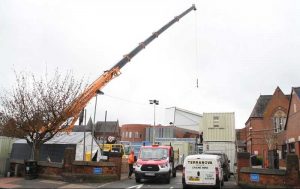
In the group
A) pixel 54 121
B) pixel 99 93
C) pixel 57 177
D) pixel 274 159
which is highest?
pixel 99 93

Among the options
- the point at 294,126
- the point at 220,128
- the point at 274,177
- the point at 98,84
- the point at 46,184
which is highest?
the point at 98,84

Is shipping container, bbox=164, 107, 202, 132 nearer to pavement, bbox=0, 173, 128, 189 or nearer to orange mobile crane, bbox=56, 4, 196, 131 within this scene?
orange mobile crane, bbox=56, 4, 196, 131

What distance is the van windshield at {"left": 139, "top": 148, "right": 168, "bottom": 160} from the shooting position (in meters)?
21.3

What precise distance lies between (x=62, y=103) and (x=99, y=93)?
3778 mm

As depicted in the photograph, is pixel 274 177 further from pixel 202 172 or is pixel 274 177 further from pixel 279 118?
pixel 279 118

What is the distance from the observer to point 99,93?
87.2ft

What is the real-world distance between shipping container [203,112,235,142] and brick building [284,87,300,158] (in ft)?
18.0

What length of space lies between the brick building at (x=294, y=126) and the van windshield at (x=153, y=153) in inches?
547

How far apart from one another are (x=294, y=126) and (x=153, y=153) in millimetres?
16608

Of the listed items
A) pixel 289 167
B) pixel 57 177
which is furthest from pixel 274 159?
pixel 57 177

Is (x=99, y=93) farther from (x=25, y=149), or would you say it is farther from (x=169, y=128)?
(x=169, y=128)

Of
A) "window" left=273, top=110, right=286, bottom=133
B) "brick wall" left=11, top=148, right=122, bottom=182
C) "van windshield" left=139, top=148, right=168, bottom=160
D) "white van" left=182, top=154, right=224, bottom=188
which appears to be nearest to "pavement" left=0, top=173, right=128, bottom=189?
"brick wall" left=11, top=148, right=122, bottom=182

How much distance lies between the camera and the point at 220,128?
30.5m

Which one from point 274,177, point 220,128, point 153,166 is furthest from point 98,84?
point 274,177
